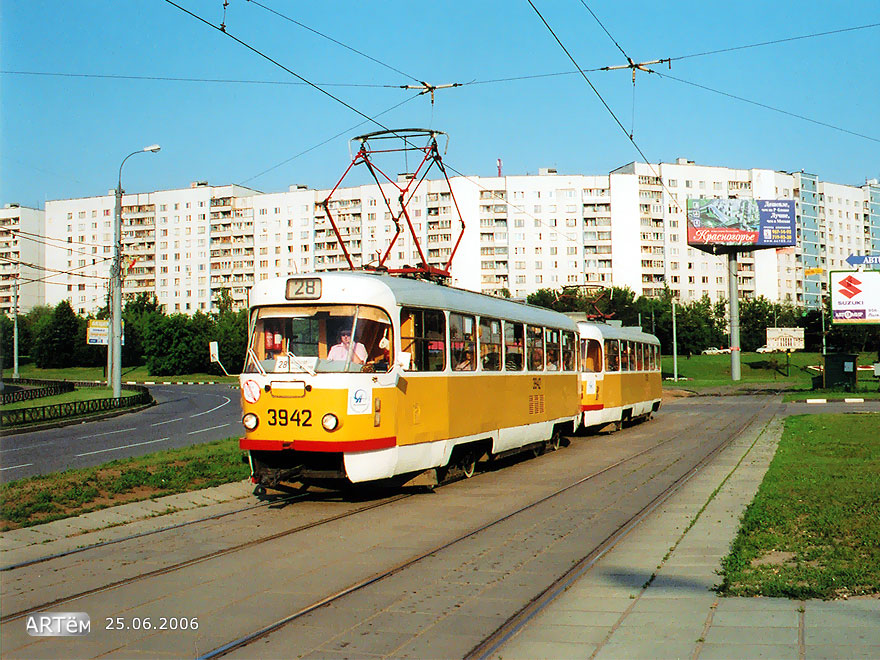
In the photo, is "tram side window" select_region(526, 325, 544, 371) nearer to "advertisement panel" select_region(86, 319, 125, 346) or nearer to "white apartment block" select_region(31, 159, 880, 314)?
"advertisement panel" select_region(86, 319, 125, 346)

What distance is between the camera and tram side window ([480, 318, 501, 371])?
1443 centimetres

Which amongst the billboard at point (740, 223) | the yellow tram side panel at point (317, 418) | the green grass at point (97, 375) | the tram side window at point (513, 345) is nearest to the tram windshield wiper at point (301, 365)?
the yellow tram side panel at point (317, 418)

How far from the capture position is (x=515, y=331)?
53.2ft

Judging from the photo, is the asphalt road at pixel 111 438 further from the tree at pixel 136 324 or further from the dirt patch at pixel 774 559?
the tree at pixel 136 324

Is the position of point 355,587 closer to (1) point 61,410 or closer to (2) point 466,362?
(2) point 466,362

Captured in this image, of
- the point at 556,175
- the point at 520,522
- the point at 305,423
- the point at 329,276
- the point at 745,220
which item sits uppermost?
the point at 556,175

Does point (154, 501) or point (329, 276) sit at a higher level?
point (329, 276)

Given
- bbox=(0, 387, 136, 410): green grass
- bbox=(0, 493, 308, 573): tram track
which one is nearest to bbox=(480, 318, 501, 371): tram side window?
bbox=(0, 493, 308, 573): tram track

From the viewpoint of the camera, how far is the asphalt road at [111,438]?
18875 mm

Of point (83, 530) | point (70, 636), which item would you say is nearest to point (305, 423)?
point (83, 530)

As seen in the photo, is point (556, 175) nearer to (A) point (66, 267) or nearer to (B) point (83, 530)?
(A) point (66, 267)

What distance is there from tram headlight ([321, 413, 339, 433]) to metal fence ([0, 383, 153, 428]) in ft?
77.9

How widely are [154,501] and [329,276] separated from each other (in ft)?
12.3

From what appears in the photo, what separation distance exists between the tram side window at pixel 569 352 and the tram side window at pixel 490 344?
4762 mm
